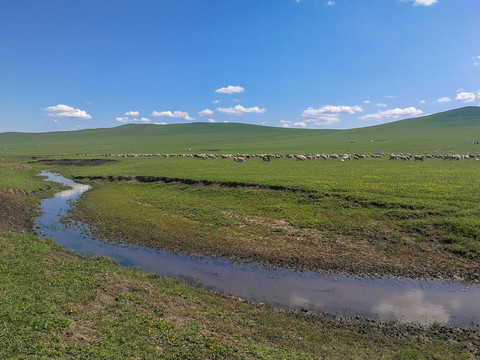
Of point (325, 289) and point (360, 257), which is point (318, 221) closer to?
point (360, 257)

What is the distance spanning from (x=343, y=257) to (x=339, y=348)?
841cm

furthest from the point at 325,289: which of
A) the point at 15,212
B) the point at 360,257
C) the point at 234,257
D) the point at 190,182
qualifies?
the point at 15,212

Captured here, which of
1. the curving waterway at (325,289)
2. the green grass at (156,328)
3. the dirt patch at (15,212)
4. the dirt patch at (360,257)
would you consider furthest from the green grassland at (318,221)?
the green grass at (156,328)

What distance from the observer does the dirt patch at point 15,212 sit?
24239 millimetres

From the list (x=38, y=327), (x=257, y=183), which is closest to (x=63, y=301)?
(x=38, y=327)

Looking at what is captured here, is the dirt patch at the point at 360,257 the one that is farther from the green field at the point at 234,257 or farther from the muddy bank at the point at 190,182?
the muddy bank at the point at 190,182

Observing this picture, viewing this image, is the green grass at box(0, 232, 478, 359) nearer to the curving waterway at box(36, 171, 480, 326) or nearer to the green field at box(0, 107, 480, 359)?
the green field at box(0, 107, 480, 359)

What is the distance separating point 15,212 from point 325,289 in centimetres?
2846

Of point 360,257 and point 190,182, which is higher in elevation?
point 190,182

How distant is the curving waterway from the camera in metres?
12.9

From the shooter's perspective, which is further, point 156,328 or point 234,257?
point 234,257

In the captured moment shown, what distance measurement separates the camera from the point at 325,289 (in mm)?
14906

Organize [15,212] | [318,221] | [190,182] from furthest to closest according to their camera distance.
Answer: [190,182] < [15,212] < [318,221]

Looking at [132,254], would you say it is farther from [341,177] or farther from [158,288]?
[341,177]
